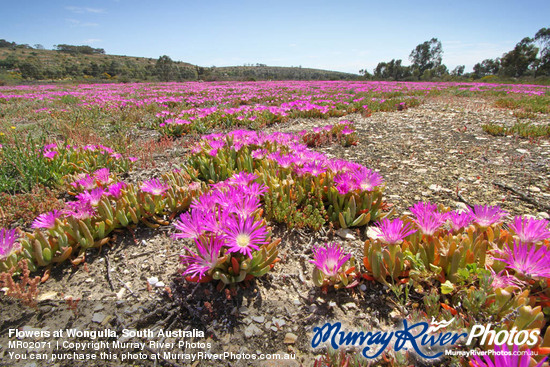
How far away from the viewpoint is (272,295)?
188cm

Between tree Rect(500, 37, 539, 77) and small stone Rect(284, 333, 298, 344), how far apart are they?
66.0 m

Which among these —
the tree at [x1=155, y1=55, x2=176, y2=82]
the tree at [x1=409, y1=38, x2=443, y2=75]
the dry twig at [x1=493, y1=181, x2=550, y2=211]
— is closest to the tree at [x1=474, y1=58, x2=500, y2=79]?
the tree at [x1=409, y1=38, x2=443, y2=75]

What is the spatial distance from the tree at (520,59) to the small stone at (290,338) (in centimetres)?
6597

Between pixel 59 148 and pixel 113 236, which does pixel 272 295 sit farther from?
pixel 59 148

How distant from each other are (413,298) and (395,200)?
1.53m

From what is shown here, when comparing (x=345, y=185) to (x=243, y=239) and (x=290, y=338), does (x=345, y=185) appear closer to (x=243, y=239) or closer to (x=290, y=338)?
(x=243, y=239)

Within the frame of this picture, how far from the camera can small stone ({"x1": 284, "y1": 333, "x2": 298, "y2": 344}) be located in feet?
5.06

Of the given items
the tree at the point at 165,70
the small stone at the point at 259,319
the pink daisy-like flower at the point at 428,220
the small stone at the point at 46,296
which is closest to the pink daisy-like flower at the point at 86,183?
the small stone at the point at 46,296

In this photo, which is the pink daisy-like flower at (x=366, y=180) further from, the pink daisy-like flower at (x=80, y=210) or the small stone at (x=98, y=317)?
the pink daisy-like flower at (x=80, y=210)

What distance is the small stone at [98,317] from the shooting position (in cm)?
161

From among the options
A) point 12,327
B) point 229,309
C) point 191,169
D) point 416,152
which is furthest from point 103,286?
point 416,152

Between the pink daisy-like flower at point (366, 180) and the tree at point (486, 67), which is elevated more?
the tree at point (486, 67)

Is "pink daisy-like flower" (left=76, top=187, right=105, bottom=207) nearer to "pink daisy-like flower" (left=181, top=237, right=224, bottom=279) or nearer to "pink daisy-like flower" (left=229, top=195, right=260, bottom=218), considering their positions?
"pink daisy-like flower" (left=181, top=237, right=224, bottom=279)

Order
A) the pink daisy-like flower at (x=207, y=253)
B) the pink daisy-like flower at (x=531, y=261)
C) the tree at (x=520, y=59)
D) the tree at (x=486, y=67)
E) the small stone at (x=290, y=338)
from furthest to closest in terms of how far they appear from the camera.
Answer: the tree at (x=486, y=67) → the tree at (x=520, y=59) → the pink daisy-like flower at (x=207, y=253) → the small stone at (x=290, y=338) → the pink daisy-like flower at (x=531, y=261)
